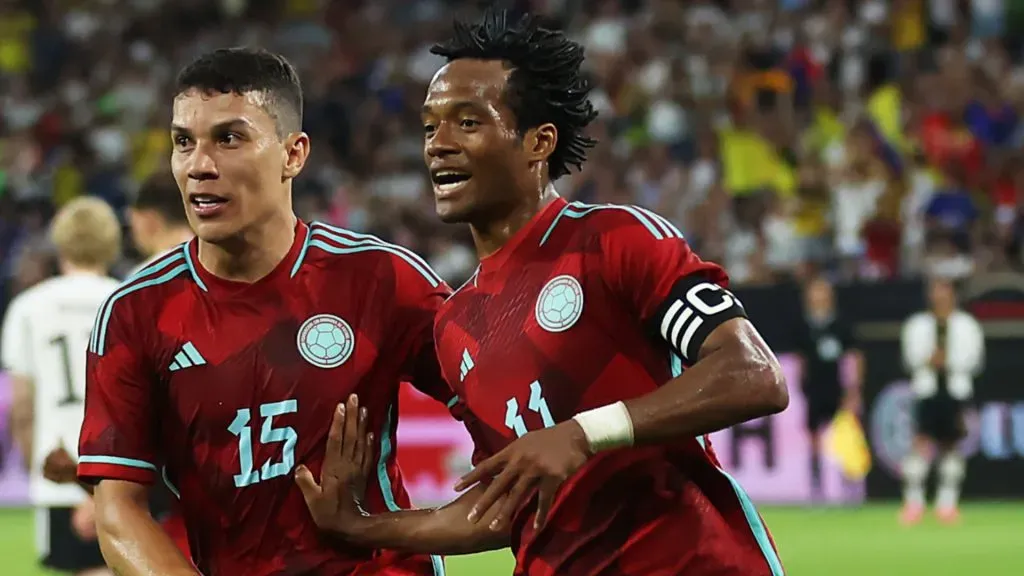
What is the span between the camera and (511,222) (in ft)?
13.2

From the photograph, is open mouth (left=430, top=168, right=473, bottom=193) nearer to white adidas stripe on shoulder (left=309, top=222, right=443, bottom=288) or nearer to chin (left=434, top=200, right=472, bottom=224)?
chin (left=434, top=200, right=472, bottom=224)

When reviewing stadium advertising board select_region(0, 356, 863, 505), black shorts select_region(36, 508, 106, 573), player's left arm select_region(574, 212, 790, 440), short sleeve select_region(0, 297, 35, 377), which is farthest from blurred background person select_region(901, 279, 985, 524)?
player's left arm select_region(574, 212, 790, 440)

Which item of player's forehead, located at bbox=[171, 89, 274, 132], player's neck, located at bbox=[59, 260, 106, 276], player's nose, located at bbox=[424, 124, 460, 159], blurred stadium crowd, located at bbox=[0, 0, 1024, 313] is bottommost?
player's nose, located at bbox=[424, 124, 460, 159]

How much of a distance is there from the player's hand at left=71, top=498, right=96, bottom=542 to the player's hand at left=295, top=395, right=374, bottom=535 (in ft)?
11.6

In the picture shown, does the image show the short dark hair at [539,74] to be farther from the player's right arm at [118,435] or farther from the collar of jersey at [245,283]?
the player's right arm at [118,435]

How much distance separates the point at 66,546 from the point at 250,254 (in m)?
3.77

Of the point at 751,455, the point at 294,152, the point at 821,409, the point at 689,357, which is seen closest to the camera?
the point at 689,357

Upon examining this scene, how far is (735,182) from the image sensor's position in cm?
1595

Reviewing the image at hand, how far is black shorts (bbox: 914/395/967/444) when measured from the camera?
1312 cm

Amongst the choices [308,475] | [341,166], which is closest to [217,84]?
[308,475]

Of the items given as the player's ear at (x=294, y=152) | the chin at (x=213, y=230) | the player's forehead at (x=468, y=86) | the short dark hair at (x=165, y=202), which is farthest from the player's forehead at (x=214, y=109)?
the short dark hair at (x=165, y=202)

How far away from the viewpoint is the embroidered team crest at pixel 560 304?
3775mm

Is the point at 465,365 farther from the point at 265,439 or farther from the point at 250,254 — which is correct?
the point at 250,254

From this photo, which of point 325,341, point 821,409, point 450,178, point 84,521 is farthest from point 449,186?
point 821,409
